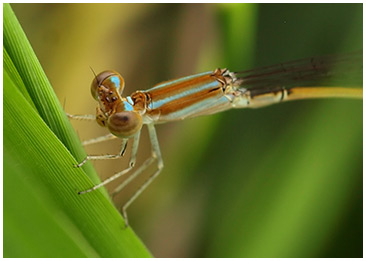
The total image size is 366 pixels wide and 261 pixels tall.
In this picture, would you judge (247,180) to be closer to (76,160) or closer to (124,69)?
(124,69)

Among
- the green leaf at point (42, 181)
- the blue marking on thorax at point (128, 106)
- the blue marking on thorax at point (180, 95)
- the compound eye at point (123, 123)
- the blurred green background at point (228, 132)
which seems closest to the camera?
the green leaf at point (42, 181)

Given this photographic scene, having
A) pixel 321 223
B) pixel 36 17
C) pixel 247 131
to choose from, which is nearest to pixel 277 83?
pixel 247 131

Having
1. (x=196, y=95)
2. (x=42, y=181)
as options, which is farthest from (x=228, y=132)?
(x=42, y=181)

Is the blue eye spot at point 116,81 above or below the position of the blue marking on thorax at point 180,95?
below

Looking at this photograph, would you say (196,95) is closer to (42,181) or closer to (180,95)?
(180,95)

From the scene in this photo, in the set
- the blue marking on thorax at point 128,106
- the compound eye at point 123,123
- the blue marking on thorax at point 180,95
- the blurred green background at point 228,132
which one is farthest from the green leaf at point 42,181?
the blurred green background at point 228,132

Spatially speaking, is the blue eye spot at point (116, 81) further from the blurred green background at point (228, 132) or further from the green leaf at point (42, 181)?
the blurred green background at point (228, 132)
